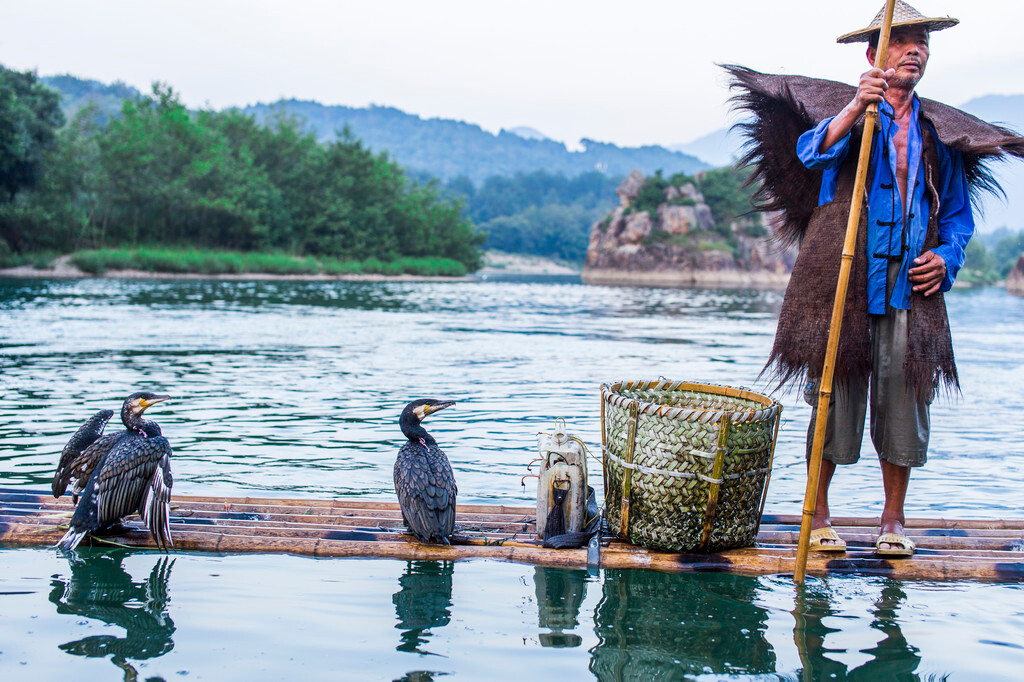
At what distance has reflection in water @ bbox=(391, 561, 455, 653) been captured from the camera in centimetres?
332

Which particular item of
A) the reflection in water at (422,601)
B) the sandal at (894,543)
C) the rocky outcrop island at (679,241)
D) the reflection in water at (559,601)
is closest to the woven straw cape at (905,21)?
the sandal at (894,543)

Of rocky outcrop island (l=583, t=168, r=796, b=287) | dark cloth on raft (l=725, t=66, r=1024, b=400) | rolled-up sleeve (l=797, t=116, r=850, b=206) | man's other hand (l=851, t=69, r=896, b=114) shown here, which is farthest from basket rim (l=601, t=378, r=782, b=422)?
rocky outcrop island (l=583, t=168, r=796, b=287)

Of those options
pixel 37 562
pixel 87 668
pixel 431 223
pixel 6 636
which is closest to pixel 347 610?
pixel 87 668

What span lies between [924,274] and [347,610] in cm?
305

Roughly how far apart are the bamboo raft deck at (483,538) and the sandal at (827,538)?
40 millimetres

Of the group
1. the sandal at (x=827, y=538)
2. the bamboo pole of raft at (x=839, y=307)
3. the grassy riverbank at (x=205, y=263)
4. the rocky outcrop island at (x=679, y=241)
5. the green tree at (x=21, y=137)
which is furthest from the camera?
the rocky outcrop island at (x=679, y=241)

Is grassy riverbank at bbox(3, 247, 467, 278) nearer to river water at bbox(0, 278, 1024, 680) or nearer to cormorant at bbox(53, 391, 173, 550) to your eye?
river water at bbox(0, 278, 1024, 680)

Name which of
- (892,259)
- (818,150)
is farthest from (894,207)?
(818,150)

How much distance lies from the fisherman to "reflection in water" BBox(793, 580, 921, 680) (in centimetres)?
31

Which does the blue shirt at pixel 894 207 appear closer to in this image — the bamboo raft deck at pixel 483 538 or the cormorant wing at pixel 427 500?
the bamboo raft deck at pixel 483 538

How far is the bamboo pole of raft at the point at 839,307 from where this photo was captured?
347cm

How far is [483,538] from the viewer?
164 inches

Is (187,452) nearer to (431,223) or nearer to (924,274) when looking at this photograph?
(924,274)

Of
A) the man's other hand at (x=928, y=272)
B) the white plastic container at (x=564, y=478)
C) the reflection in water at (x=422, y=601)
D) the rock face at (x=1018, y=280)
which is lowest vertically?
the reflection in water at (x=422, y=601)
